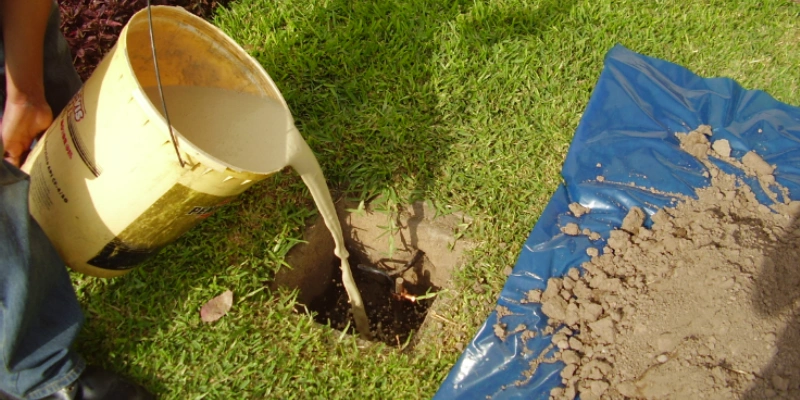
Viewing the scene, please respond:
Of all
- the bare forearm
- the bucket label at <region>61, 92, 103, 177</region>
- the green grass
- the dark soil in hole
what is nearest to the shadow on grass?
the green grass

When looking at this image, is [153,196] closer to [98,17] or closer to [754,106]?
[98,17]

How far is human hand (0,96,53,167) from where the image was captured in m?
2.17

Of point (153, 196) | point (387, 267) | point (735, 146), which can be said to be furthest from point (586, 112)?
point (153, 196)

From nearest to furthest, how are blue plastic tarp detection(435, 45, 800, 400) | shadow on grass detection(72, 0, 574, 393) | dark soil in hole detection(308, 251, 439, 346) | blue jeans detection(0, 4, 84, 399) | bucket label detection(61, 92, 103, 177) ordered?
blue jeans detection(0, 4, 84, 399) → bucket label detection(61, 92, 103, 177) → blue plastic tarp detection(435, 45, 800, 400) → shadow on grass detection(72, 0, 574, 393) → dark soil in hole detection(308, 251, 439, 346)

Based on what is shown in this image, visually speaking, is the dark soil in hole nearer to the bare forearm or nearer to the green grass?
the green grass

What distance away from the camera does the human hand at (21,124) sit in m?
2.17

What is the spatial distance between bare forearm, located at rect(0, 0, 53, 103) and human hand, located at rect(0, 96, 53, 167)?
2 centimetres

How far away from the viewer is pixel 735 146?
273 cm

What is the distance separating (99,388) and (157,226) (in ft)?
1.97

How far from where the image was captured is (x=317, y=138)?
2.81 m

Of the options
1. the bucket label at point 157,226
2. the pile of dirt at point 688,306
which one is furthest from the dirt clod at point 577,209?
the bucket label at point 157,226

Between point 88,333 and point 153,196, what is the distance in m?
0.76

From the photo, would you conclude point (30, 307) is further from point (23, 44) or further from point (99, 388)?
Answer: point (23, 44)

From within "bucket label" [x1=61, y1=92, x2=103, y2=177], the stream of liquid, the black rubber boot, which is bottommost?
the black rubber boot
